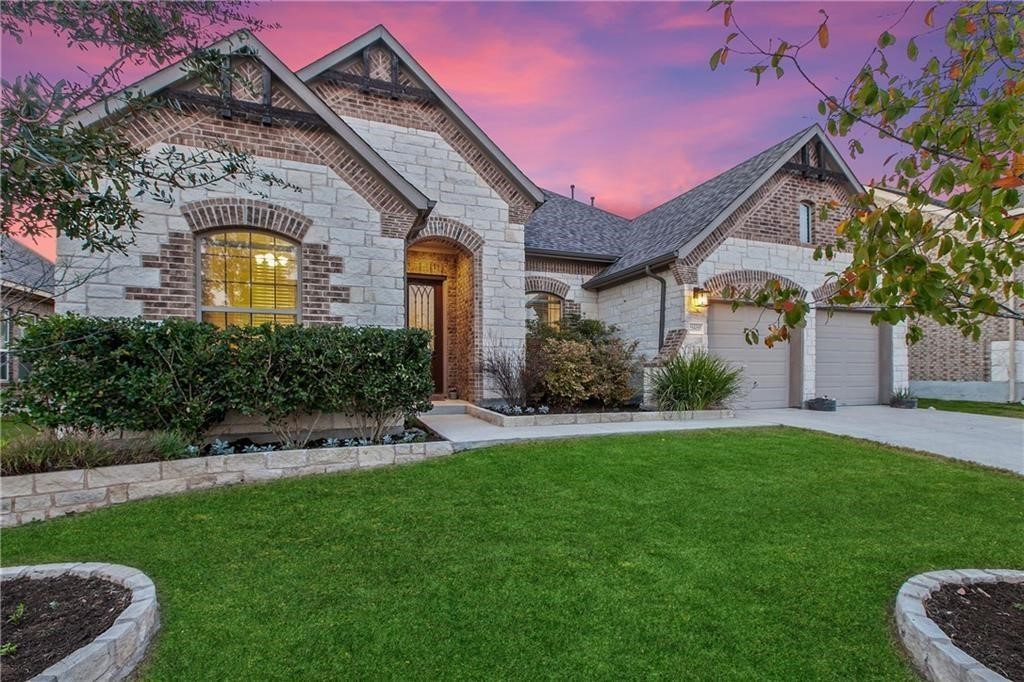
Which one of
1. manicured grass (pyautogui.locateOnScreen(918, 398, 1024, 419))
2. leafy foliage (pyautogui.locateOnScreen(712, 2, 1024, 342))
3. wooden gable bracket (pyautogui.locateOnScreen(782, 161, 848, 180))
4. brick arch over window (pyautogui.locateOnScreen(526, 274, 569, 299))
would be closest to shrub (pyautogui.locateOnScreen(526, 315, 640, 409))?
brick arch over window (pyautogui.locateOnScreen(526, 274, 569, 299))

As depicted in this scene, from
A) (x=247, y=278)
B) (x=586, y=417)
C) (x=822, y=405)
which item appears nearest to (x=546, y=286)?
(x=586, y=417)

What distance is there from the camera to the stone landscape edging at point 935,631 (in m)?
2.23

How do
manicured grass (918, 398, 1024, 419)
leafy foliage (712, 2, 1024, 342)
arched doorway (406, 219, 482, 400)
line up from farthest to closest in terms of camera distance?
1. manicured grass (918, 398, 1024, 419)
2. arched doorway (406, 219, 482, 400)
3. leafy foliage (712, 2, 1024, 342)

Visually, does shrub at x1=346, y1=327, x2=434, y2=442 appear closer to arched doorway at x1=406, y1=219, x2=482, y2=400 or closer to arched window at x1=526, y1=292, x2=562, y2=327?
arched doorway at x1=406, y1=219, x2=482, y2=400

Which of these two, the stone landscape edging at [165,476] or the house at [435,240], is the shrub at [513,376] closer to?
the house at [435,240]

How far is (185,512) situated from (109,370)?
79.0 inches

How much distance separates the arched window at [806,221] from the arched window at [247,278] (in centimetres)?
1193

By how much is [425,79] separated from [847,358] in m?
12.7

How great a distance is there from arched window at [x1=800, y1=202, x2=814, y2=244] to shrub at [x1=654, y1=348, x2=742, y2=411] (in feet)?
15.7

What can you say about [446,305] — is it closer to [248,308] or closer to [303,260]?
[303,260]

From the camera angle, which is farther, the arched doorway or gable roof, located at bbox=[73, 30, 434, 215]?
the arched doorway

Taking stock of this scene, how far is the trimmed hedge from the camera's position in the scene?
511 cm

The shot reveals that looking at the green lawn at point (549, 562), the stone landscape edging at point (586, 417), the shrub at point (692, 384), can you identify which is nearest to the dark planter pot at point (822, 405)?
the shrub at point (692, 384)

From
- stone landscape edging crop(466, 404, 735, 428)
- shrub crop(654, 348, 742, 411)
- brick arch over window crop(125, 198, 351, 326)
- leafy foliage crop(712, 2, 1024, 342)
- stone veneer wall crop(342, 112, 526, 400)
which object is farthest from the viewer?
stone veneer wall crop(342, 112, 526, 400)
